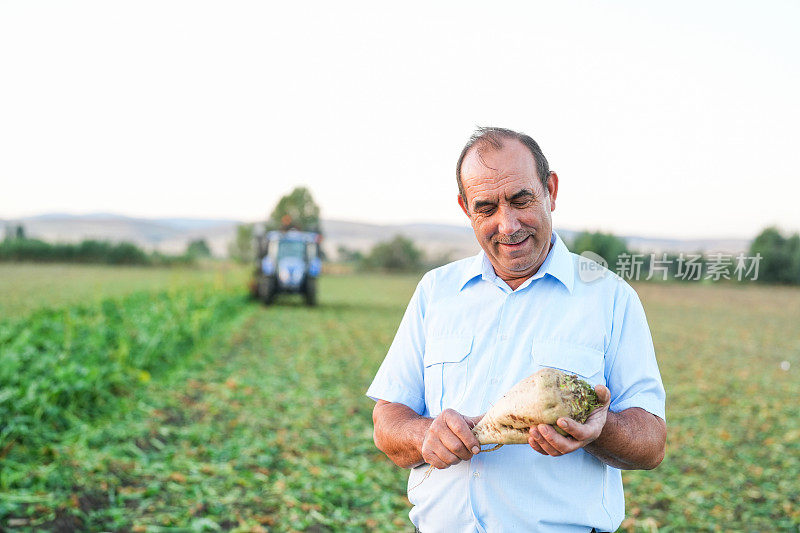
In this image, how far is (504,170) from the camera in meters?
1.83

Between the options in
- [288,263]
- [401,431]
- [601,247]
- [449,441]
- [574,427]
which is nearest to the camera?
[574,427]

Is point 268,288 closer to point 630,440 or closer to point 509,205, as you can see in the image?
point 509,205

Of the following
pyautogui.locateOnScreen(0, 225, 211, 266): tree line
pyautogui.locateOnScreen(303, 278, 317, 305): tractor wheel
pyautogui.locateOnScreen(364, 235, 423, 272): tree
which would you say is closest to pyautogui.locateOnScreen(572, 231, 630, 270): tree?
pyautogui.locateOnScreen(303, 278, 317, 305): tractor wheel

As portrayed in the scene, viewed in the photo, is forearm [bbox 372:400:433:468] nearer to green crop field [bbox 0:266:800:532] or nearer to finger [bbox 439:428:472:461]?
finger [bbox 439:428:472:461]

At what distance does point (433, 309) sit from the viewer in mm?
2029

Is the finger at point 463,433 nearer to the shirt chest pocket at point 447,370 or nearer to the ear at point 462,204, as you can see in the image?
the shirt chest pocket at point 447,370

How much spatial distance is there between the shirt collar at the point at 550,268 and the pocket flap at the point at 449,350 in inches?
6.9

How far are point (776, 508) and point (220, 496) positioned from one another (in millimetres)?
4173

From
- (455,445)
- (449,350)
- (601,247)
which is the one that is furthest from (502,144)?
(601,247)

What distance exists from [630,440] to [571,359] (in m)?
0.25

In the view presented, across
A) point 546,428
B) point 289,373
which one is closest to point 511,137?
point 546,428

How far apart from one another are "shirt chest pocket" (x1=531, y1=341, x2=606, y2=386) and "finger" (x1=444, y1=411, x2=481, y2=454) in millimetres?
280

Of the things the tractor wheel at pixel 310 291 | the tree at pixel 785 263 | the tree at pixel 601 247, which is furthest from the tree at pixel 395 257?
the tree at pixel 601 247

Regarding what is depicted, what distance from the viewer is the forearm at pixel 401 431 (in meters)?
1.88
